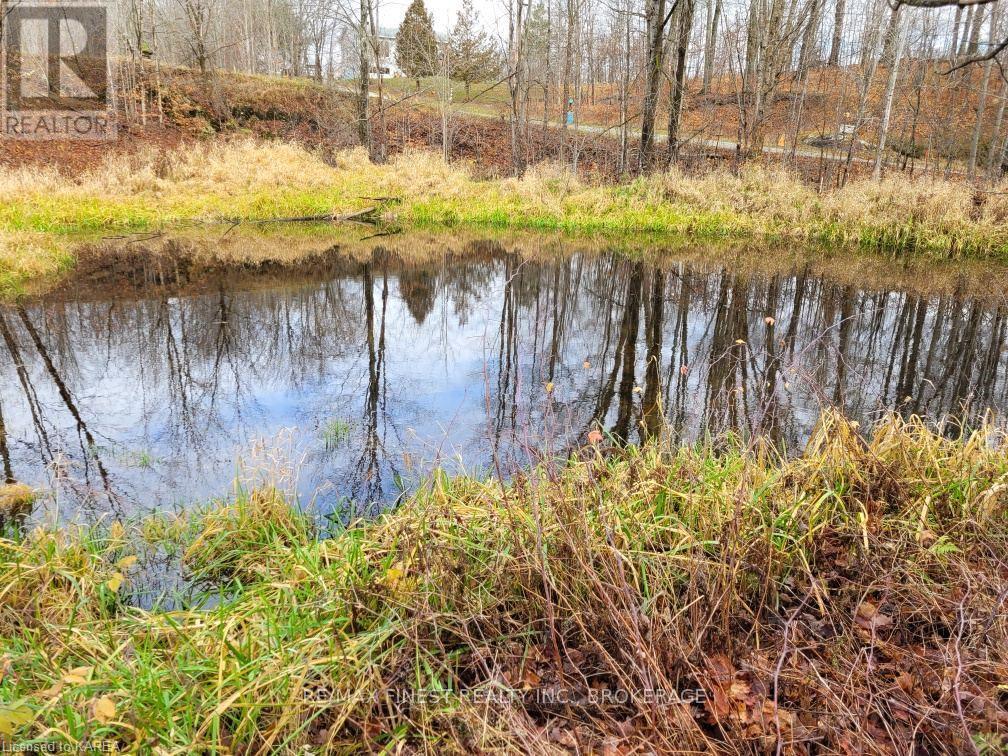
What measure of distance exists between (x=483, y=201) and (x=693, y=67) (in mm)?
26657

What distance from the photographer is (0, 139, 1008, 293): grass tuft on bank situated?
43.2 ft

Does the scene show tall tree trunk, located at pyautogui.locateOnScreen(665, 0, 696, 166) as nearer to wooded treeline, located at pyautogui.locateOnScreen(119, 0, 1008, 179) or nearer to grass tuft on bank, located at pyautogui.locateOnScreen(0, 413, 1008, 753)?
wooded treeline, located at pyautogui.locateOnScreen(119, 0, 1008, 179)

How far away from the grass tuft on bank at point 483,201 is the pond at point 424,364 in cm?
269

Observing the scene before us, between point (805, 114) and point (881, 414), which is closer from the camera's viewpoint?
point (881, 414)

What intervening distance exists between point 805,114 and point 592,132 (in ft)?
35.7

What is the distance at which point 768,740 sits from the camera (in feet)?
6.10

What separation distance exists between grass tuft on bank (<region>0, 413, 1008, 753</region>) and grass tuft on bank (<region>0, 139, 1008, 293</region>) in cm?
1073

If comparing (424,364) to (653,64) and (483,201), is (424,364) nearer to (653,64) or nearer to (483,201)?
(483,201)

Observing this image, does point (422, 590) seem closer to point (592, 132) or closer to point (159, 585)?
point (159, 585)

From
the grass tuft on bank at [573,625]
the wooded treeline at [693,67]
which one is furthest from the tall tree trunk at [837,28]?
the grass tuft on bank at [573,625]

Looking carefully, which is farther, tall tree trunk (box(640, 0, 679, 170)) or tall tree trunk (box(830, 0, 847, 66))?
tall tree trunk (box(830, 0, 847, 66))

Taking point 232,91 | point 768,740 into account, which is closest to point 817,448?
point 768,740

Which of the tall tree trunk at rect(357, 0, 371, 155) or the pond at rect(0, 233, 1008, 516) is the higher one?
the tall tree trunk at rect(357, 0, 371, 155)

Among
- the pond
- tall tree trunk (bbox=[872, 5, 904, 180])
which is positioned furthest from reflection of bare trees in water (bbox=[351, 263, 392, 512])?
tall tree trunk (bbox=[872, 5, 904, 180])
